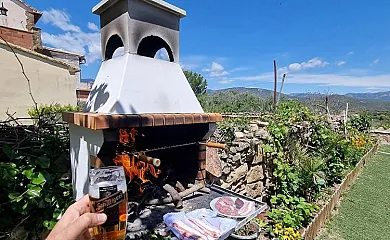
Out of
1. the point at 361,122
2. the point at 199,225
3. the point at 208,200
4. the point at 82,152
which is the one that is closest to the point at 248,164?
the point at 208,200

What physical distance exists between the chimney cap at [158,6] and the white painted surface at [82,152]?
1474 mm

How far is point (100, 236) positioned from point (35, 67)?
11596 millimetres

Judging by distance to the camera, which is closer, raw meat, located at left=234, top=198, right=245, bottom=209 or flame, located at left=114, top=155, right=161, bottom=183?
flame, located at left=114, top=155, right=161, bottom=183

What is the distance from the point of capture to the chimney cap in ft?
8.75

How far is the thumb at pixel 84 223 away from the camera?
0.80 m

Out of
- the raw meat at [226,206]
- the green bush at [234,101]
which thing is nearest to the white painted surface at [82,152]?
the raw meat at [226,206]

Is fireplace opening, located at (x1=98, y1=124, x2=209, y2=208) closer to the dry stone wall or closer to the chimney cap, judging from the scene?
the dry stone wall

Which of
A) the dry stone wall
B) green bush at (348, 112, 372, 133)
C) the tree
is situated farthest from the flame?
the tree

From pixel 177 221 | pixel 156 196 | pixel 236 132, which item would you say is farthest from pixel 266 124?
pixel 177 221

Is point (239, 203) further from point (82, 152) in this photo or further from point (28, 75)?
point (28, 75)

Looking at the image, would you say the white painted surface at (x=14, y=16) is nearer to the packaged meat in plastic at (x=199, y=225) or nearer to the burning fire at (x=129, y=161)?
the burning fire at (x=129, y=161)

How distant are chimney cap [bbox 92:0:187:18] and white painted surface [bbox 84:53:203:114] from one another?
627 mm

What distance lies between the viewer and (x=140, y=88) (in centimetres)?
243

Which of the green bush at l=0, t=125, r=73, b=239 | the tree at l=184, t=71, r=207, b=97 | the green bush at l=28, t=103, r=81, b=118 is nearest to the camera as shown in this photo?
the green bush at l=0, t=125, r=73, b=239
